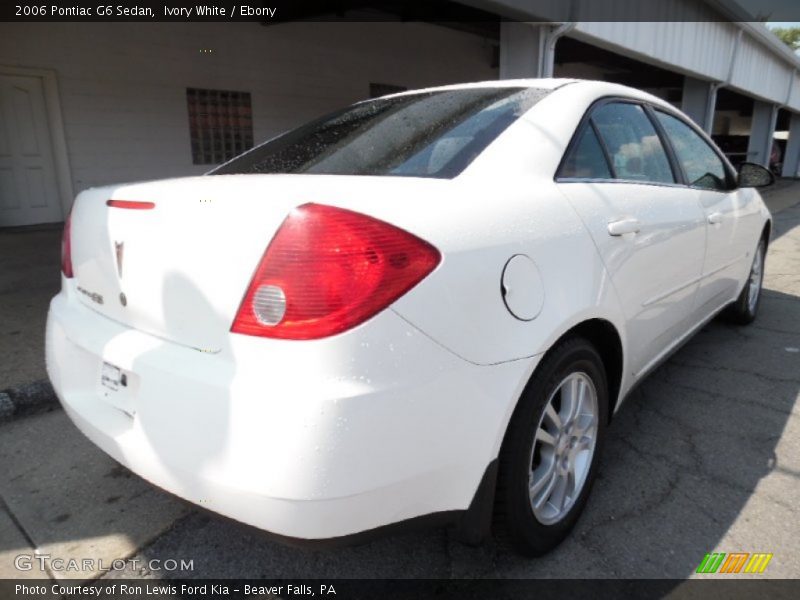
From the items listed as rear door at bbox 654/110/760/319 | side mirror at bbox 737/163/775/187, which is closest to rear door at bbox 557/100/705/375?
rear door at bbox 654/110/760/319

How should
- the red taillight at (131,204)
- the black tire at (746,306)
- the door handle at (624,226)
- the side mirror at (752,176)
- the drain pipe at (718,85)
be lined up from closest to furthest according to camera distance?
the red taillight at (131,204), the door handle at (624,226), the side mirror at (752,176), the black tire at (746,306), the drain pipe at (718,85)

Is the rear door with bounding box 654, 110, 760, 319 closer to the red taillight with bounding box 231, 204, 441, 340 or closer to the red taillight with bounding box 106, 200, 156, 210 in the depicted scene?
the red taillight with bounding box 231, 204, 441, 340

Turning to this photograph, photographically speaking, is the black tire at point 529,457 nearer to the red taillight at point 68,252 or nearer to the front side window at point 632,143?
the front side window at point 632,143

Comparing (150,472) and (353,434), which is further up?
(353,434)

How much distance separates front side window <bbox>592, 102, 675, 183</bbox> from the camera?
91.7 inches

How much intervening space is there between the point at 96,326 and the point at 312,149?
1020 millimetres

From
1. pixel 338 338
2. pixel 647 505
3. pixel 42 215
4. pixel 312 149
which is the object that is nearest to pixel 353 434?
pixel 338 338

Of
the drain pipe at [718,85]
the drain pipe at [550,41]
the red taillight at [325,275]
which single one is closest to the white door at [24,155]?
the drain pipe at [550,41]

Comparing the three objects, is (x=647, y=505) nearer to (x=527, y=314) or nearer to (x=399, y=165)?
(x=527, y=314)

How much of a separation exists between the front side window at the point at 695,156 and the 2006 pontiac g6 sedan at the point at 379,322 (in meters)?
0.89

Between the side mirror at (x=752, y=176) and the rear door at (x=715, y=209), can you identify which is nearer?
the rear door at (x=715, y=209)

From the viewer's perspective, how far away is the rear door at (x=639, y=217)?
202 cm

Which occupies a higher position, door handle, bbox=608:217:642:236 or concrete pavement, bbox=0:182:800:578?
door handle, bbox=608:217:642:236

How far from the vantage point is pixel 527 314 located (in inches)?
62.7
